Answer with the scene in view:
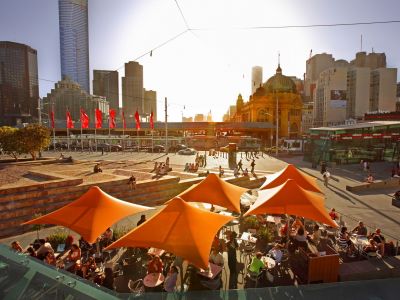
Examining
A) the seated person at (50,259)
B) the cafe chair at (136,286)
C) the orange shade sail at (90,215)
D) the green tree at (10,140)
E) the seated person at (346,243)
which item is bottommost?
the cafe chair at (136,286)

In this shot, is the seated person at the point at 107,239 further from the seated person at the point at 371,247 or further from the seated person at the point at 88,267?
the seated person at the point at 371,247

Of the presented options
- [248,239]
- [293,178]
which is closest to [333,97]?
[293,178]

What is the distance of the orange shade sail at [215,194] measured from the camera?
10969 millimetres

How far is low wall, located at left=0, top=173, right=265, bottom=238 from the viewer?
43.4ft

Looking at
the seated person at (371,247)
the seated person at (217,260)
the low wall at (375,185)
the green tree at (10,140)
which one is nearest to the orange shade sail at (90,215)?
the seated person at (217,260)

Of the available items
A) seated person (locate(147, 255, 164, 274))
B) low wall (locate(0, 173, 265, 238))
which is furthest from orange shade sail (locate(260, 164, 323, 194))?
low wall (locate(0, 173, 265, 238))

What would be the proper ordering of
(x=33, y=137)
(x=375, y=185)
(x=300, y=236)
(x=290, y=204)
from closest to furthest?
(x=290, y=204) < (x=300, y=236) < (x=375, y=185) < (x=33, y=137)

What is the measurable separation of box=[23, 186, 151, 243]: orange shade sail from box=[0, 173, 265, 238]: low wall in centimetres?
590

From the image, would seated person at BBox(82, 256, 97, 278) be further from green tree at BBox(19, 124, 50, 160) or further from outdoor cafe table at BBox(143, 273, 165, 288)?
green tree at BBox(19, 124, 50, 160)

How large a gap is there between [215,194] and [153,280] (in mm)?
4492

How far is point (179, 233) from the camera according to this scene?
272 inches

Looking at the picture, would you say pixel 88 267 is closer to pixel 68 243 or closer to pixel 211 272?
pixel 68 243

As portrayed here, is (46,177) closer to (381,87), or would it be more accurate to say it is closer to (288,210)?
(288,210)

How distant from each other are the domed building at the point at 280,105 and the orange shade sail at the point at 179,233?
272 feet
